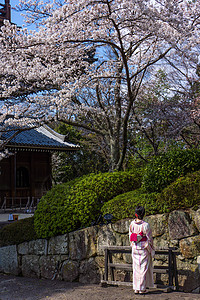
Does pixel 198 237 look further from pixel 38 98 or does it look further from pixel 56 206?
pixel 38 98

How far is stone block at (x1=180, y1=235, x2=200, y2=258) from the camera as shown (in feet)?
18.7

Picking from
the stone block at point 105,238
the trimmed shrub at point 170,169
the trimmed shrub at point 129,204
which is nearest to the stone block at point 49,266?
the stone block at point 105,238

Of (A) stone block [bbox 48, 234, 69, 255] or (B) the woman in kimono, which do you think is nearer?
(B) the woman in kimono

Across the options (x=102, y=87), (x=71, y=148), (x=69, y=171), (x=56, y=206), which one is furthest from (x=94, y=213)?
(x=69, y=171)

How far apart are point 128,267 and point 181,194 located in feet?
5.46

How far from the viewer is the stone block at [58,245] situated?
23.9 ft

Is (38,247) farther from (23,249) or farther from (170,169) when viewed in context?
(170,169)

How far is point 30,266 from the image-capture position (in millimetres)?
7777

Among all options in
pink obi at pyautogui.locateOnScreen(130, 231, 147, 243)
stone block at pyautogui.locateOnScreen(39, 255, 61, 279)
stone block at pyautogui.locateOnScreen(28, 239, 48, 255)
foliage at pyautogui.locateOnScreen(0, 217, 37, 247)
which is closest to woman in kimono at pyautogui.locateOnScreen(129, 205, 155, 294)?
pink obi at pyautogui.locateOnScreen(130, 231, 147, 243)

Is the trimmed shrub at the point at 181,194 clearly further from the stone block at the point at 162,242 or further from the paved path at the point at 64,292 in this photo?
the paved path at the point at 64,292

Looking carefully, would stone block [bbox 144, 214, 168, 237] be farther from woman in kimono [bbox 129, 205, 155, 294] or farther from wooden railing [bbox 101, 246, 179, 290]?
woman in kimono [bbox 129, 205, 155, 294]

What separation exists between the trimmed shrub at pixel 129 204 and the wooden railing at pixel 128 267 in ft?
2.29

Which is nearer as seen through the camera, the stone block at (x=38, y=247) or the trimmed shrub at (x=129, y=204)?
the trimmed shrub at (x=129, y=204)

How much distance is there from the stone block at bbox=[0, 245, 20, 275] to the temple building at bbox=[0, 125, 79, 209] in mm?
7971
